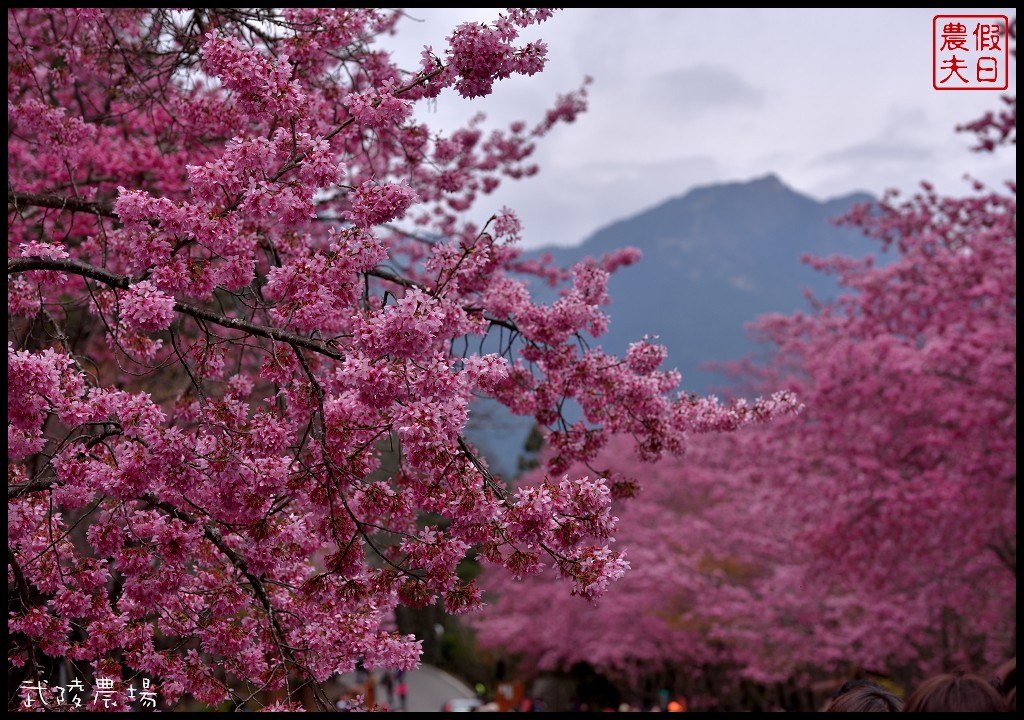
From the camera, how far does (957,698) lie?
7.70 feet

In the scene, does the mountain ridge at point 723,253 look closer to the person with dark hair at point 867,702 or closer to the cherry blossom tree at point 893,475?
the cherry blossom tree at point 893,475

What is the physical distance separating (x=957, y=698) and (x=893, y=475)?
8.58m

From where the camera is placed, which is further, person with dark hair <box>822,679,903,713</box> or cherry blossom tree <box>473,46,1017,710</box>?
cherry blossom tree <box>473,46,1017,710</box>

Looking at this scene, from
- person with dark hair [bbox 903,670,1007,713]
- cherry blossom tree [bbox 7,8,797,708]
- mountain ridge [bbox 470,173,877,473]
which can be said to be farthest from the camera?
mountain ridge [bbox 470,173,877,473]

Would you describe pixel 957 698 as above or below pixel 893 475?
below

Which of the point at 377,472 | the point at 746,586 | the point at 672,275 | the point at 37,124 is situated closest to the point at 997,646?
the point at 746,586

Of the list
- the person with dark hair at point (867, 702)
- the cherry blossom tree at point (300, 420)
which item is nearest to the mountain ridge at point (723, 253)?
the cherry blossom tree at point (300, 420)

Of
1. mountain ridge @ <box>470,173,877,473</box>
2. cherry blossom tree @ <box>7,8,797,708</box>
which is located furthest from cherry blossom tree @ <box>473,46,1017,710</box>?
mountain ridge @ <box>470,173,877,473</box>

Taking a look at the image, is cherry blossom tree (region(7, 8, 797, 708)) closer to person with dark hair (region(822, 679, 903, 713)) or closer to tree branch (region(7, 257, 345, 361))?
tree branch (region(7, 257, 345, 361))

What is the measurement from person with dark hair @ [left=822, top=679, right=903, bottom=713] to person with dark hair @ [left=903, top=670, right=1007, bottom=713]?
0.06 metres

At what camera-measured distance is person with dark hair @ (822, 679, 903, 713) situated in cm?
242

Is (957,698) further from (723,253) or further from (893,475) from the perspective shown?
(723,253)

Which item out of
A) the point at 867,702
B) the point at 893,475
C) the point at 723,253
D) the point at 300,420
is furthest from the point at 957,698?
the point at 723,253

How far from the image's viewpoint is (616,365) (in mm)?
4438
